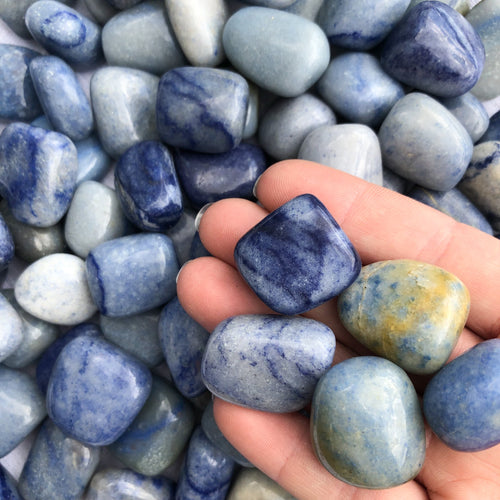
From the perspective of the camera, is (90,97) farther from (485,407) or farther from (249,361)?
(485,407)

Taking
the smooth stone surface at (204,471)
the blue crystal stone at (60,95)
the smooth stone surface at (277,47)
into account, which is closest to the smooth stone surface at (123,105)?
the blue crystal stone at (60,95)

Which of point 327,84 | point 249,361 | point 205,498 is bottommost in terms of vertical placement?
point 205,498

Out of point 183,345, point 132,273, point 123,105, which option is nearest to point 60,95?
point 123,105

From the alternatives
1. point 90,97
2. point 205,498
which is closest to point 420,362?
point 205,498

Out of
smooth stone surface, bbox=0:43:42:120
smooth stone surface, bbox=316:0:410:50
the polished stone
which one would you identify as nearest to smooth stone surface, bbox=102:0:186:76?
smooth stone surface, bbox=0:43:42:120

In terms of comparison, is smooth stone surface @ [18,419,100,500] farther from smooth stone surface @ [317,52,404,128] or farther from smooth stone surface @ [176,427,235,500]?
smooth stone surface @ [317,52,404,128]

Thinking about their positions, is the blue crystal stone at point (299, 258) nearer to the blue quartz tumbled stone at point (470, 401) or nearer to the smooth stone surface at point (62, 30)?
the blue quartz tumbled stone at point (470, 401)
